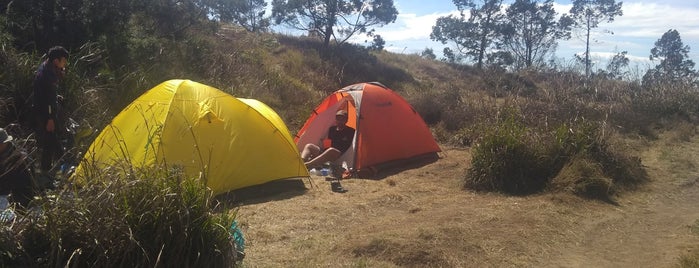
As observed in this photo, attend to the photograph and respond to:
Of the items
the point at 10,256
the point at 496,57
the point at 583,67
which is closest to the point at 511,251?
the point at 10,256

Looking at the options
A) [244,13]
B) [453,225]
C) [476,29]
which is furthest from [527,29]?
[453,225]

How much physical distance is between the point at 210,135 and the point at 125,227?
135 inches

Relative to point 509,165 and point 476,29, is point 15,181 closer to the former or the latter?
point 509,165

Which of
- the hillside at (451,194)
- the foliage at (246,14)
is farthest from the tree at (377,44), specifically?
the hillside at (451,194)

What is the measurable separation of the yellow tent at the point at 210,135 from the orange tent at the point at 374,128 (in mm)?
1769

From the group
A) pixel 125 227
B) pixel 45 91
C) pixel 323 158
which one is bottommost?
pixel 323 158

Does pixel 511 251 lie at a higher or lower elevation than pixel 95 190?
lower

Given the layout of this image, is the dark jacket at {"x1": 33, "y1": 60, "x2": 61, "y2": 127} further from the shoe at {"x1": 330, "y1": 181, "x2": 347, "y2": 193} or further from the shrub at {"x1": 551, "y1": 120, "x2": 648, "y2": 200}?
the shrub at {"x1": 551, "y1": 120, "x2": 648, "y2": 200}

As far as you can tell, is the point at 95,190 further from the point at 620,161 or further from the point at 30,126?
the point at 620,161

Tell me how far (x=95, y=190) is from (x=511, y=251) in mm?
3533

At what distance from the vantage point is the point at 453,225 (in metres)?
5.27

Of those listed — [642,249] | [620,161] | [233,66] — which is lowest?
[642,249]

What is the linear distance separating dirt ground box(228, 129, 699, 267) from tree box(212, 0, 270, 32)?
1569 centimetres

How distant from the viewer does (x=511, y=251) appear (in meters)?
4.78
